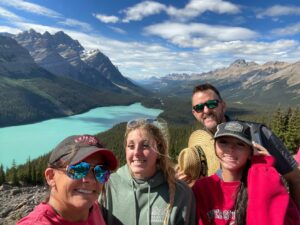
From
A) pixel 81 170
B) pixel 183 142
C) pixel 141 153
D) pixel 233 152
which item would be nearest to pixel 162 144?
pixel 141 153

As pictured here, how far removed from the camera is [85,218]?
12.9 feet

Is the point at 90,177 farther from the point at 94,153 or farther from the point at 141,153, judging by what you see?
the point at 141,153

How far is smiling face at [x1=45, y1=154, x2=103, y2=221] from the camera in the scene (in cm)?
367

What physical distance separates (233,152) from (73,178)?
2307 millimetres

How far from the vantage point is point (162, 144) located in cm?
484

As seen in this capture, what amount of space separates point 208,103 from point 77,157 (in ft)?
10.9

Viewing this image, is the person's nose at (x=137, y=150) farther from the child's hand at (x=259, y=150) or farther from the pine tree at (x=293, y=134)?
the pine tree at (x=293, y=134)

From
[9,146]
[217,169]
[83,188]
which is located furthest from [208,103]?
[9,146]

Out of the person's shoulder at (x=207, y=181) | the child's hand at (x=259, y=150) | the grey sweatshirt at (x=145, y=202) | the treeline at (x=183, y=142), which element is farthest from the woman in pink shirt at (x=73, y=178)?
the treeline at (x=183, y=142)

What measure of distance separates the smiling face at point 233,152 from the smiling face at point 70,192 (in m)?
1.93

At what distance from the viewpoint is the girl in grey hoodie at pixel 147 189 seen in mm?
4645

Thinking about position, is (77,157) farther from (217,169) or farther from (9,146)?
(9,146)

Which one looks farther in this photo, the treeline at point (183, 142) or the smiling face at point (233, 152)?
the treeline at point (183, 142)

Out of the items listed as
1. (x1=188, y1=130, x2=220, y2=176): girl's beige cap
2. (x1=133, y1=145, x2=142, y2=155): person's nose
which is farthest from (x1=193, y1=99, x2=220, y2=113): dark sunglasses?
(x1=133, y1=145, x2=142, y2=155): person's nose
